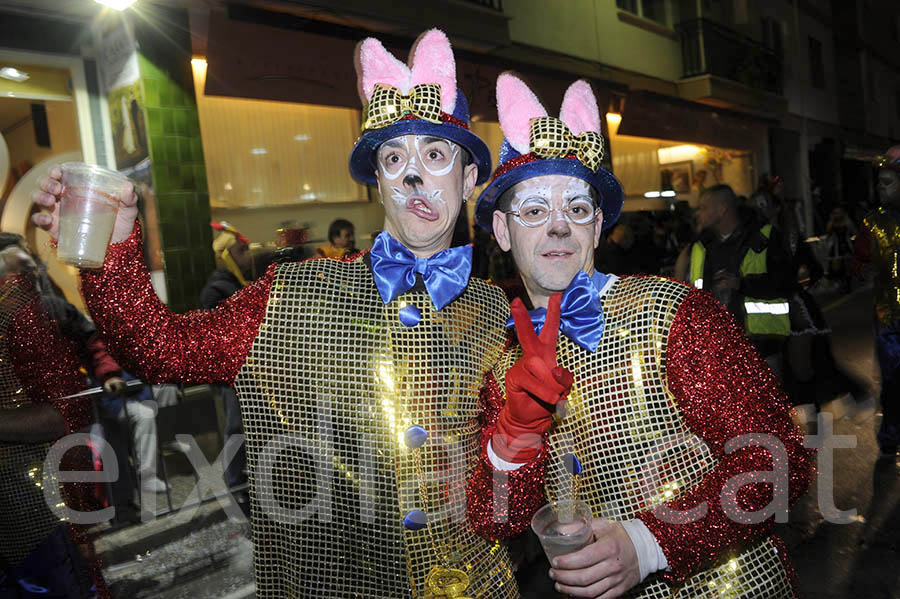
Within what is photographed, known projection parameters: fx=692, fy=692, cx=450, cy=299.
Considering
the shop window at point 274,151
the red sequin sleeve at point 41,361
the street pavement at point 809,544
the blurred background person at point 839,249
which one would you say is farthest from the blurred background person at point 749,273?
the blurred background person at point 839,249

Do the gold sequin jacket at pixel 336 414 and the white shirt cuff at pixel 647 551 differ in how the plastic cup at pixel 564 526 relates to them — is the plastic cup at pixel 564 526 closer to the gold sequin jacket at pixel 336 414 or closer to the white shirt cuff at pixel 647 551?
the white shirt cuff at pixel 647 551

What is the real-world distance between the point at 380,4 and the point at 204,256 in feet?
11.8

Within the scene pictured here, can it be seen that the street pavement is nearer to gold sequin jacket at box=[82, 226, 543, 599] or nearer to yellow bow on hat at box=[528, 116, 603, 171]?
gold sequin jacket at box=[82, 226, 543, 599]

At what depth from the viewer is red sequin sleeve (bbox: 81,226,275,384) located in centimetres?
178

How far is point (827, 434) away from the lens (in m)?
5.77

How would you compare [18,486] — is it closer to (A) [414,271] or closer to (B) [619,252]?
(A) [414,271]

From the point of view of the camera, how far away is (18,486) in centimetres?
221

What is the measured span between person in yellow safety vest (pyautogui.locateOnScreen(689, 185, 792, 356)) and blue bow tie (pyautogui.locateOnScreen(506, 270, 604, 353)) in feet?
11.6

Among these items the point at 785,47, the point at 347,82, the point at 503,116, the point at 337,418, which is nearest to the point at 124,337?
the point at 337,418

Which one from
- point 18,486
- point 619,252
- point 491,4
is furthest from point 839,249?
point 18,486

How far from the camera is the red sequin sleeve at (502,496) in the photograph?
177cm

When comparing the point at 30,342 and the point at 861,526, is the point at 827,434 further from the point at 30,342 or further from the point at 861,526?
the point at 30,342

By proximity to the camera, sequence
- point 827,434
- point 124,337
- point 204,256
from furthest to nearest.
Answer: point 204,256 → point 827,434 → point 124,337

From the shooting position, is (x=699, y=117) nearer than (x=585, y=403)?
No
